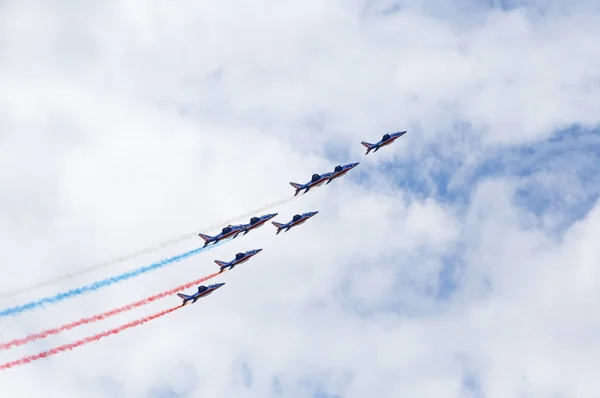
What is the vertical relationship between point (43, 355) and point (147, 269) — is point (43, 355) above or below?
below

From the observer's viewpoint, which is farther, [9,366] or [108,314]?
[108,314]

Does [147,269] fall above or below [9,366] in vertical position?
above

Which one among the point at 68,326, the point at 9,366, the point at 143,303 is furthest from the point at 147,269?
the point at 9,366

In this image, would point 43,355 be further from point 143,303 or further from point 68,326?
point 143,303

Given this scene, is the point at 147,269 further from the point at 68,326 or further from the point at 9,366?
the point at 9,366

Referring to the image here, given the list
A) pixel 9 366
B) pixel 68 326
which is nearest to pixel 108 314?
pixel 68 326

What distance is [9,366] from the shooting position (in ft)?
572

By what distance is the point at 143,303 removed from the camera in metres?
200

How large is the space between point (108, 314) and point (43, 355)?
16879 millimetres

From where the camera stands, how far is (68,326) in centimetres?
18875

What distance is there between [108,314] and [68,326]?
8943mm

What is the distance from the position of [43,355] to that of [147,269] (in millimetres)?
29349

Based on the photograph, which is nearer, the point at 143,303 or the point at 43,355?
the point at 43,355

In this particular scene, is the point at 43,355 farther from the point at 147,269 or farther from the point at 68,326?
the point at 147,269
